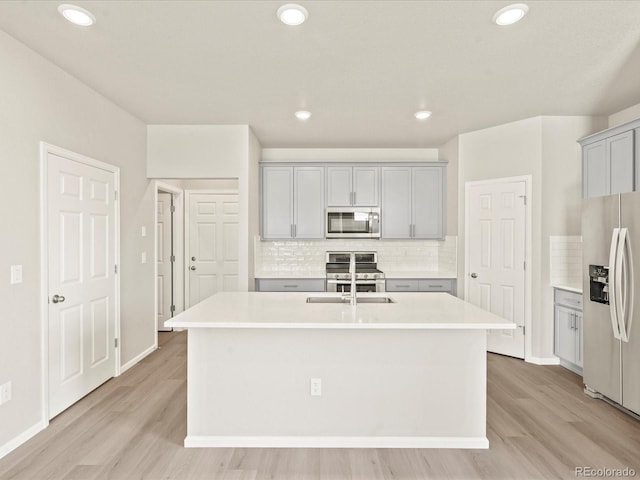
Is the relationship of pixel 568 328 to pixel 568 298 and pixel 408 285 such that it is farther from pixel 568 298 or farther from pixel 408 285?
pixel 408 285

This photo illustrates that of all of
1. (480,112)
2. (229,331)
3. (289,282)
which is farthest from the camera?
(289,282)

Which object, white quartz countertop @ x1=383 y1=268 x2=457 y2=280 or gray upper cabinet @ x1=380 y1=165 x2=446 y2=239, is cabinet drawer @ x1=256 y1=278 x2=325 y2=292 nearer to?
white quartz countertop @ x1=383 y1=268 x2=457 y2=280

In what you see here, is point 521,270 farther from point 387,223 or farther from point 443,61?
point 443,61

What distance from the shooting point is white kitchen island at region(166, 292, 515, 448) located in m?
2.50

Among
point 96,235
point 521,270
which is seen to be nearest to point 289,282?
point 96,235

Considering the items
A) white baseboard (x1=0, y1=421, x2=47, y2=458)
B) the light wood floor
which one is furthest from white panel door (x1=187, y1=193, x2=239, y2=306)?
white baseboard (x1=0, y1=421, x2=47, y2=458)

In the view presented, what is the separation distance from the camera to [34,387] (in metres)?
2.67

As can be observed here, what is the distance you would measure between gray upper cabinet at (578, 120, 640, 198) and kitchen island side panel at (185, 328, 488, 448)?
6.36 feet

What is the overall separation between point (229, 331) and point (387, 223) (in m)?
3.27

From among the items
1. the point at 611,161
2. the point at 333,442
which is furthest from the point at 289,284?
the point at 611,161

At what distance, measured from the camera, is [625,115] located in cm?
390

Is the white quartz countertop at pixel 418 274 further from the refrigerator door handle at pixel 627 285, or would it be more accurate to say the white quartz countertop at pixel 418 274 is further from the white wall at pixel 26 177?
the white wall at pixel 26 177

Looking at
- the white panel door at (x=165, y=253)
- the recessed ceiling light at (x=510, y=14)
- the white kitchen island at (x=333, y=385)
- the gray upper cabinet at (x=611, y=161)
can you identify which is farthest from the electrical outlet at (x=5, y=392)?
the gray upper cabinet at (x=611, y=161)

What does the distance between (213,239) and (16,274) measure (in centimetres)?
316
